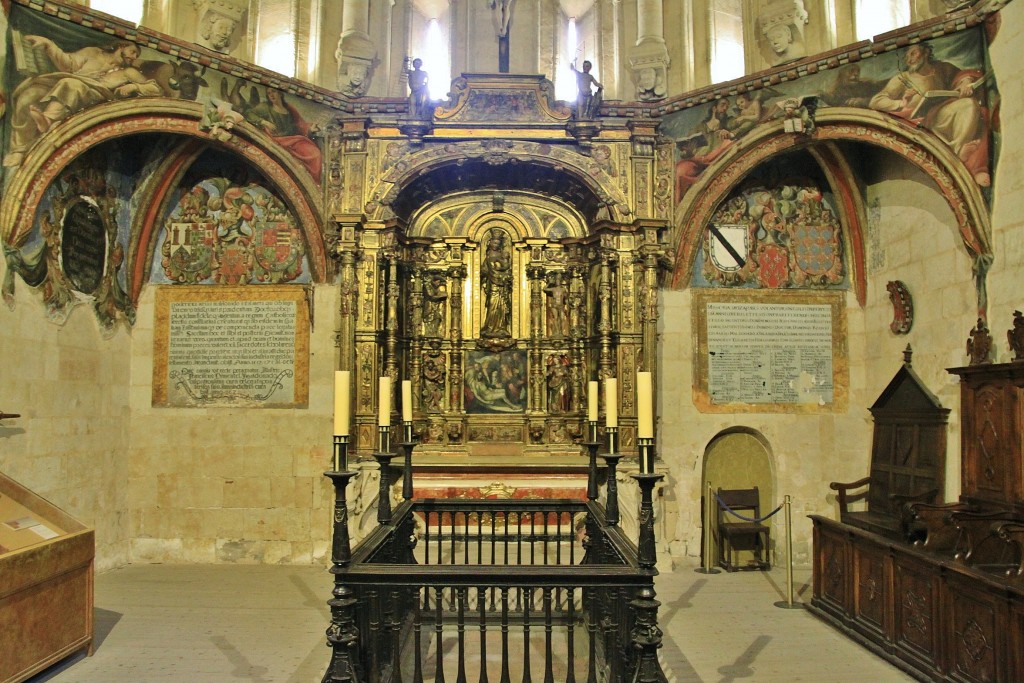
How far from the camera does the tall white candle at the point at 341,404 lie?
4.32m

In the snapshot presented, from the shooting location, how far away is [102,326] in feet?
31.3

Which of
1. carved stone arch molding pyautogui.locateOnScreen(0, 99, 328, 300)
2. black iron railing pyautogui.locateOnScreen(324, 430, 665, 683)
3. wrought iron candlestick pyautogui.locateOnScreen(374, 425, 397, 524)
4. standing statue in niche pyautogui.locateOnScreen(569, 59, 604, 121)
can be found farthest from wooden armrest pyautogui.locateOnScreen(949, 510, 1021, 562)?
carved stone arch molding pyautogui.locateOnScreen(0, 99, 328, 300)

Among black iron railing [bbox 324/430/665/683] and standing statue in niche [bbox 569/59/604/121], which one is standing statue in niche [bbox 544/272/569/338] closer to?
standing statue in niche [bbox 569/59/604/121]

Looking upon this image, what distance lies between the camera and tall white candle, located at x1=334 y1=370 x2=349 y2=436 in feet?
14.2

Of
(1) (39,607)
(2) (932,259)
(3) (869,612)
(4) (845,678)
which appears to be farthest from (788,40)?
(1) (39,607)

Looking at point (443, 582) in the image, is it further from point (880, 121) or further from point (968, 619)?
point (880, 121)

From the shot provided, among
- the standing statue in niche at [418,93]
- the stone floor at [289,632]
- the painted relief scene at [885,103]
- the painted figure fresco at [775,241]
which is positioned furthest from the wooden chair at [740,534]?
the standing statue in niche at [418,93]

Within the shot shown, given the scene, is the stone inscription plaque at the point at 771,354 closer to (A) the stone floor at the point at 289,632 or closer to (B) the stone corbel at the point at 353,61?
(A) the stone floor at the point at 289,632

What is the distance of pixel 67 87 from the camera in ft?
26.5

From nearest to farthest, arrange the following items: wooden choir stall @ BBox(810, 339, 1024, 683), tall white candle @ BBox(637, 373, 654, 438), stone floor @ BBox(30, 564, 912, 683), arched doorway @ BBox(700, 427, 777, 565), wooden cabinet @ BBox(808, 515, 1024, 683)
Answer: tall white candle @ BBox(637, 373, 654, 438)
wooden cabinet @ BBox(808, 515, 1024, 683)
wooden choir stall @ BBox(810, 339, 1024, 683)
stone floor @ BBox(30, 564, 912, 683)
arched doorway @ BBox(700, 427, 777, 565)

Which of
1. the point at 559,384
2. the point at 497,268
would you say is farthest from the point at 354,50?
the point at 559,384

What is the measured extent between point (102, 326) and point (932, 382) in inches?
381

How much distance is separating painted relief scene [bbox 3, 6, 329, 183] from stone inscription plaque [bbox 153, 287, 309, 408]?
6.17ft

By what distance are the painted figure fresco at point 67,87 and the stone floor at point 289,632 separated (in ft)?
15.1
